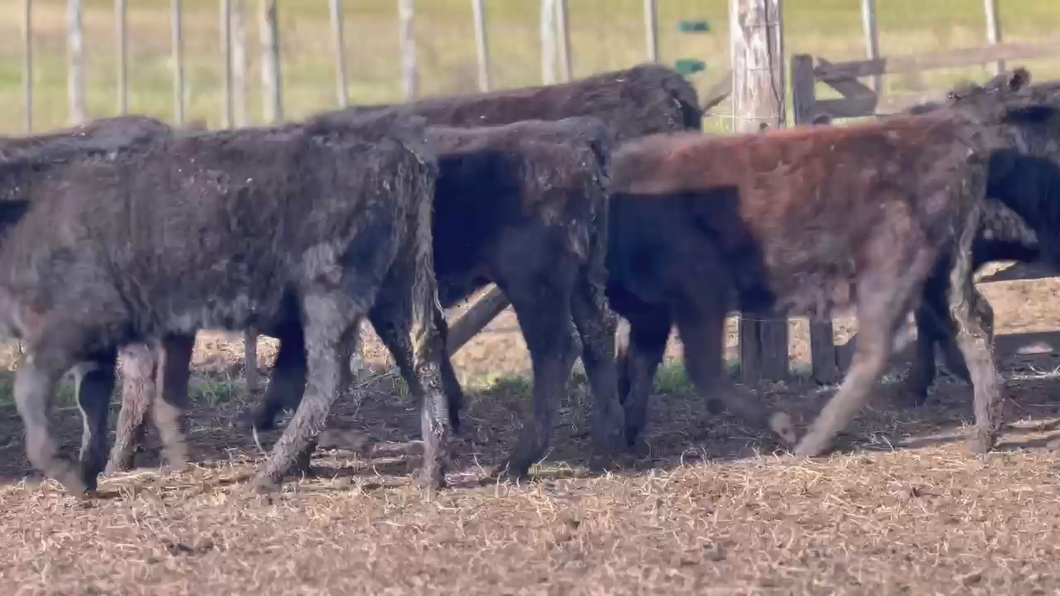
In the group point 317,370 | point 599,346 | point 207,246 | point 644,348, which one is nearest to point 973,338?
point 644,348

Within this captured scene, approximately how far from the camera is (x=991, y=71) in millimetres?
20484

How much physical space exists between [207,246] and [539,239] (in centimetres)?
160

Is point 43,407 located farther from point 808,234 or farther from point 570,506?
point 808,234

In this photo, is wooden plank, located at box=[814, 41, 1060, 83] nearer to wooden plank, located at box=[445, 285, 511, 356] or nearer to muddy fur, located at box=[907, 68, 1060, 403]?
muddy fur, located at box=[907, 68, 1060, 403]

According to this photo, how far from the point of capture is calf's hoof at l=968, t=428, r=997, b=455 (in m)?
7.16

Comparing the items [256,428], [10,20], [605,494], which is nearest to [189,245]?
[256,428]

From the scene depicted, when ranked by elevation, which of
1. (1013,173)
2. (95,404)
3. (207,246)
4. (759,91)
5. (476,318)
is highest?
(759,91)

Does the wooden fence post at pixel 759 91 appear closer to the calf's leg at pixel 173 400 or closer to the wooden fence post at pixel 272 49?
the calf's leg at pixel 173 400

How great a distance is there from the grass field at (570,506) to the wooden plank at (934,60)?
1.82m

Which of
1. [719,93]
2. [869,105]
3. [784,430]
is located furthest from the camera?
[719,93]

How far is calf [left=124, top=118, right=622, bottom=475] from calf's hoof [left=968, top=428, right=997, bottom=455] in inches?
68.9

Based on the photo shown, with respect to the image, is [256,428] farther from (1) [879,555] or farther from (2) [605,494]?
(1) [879,555]

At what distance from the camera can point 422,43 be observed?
24.6 m

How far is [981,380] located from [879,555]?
8.08ft
